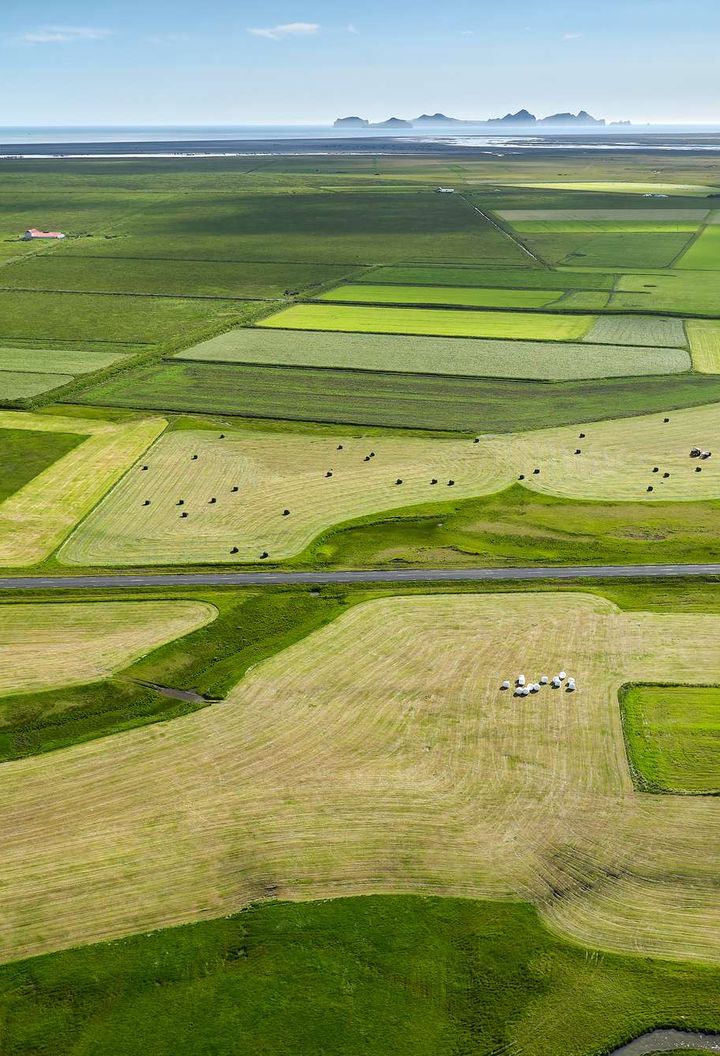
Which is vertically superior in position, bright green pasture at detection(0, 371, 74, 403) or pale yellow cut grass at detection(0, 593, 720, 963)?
bright green pasture at detection(0, 371, 74, 403)

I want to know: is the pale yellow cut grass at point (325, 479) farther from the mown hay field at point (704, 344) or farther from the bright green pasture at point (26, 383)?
the bright green pasture at point (26, 383)

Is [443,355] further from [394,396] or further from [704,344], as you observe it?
[704,344]

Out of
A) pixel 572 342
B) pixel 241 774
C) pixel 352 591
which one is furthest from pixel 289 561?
pixel 572 342

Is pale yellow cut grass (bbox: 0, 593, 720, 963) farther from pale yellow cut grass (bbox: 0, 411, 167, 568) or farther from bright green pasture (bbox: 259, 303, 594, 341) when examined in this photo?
bright green pasture (bbox: 259, 303, 594, 341)

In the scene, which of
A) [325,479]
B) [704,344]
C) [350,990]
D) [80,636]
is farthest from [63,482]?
[704,344]

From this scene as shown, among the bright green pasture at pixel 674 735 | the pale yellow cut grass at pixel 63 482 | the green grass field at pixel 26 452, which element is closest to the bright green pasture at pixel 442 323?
the pale yellow cut grass at pixel 63 482

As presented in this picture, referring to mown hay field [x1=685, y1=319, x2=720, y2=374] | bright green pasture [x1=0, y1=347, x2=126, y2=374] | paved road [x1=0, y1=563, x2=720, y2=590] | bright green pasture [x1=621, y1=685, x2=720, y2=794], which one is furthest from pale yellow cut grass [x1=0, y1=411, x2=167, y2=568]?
mown hay field [x1=685, y1=319, x2=720, y2=374]
